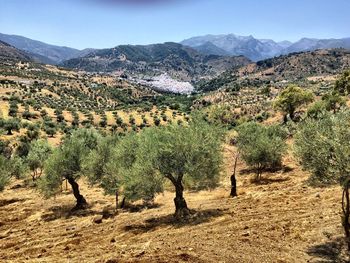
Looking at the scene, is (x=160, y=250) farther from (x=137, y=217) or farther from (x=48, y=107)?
(x=48, y=107)

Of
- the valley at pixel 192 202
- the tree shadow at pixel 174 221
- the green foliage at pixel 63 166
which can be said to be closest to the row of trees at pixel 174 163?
the valley at pixel 192 202

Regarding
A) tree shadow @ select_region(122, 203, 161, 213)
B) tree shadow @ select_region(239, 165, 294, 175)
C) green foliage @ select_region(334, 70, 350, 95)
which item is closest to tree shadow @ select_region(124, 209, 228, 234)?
tree shadow @ select_region(122, 203, 161, 213)

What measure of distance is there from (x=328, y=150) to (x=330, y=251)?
7049 mm

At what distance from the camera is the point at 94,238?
36.3m

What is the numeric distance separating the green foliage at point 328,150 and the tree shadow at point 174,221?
46.5 ft

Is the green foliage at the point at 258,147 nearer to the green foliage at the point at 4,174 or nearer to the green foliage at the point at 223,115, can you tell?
the green foliage at the point at 4,174

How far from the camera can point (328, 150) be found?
2228 cm

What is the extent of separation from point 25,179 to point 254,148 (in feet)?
170

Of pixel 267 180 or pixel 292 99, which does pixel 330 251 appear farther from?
pixel 292 99

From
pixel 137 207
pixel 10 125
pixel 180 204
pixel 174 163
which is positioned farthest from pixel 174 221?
pixel 10 125

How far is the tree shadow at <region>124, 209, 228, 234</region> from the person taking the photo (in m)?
36.6

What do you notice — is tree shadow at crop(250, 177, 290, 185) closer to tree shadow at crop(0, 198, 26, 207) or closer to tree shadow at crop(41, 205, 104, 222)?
tree shadow at crop(41, 205, 104, 222)

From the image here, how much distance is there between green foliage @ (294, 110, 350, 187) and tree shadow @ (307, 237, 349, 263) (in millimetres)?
4606

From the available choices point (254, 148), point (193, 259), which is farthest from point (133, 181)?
point (254, 148)
